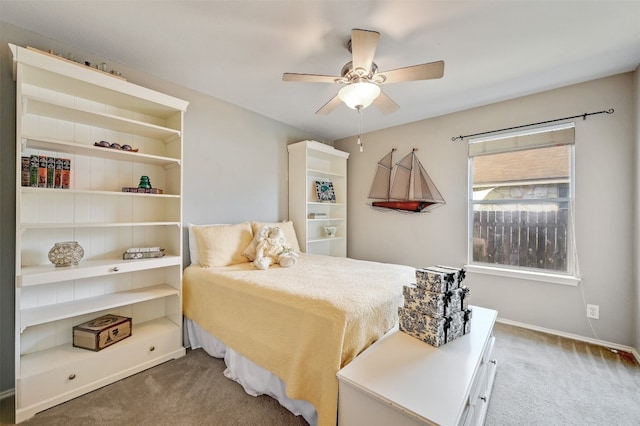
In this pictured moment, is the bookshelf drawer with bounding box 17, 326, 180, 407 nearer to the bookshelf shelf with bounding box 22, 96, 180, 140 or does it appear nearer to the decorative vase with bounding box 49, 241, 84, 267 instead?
the decorative vase with bounding box 49, 241, 84, 267

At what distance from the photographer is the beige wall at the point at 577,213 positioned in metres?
2.26

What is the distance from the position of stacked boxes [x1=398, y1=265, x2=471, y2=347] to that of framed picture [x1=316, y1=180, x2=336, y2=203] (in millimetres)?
2344

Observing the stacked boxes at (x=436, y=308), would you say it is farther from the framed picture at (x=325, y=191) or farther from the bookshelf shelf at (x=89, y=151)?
the framed picture at (x=325, y=191)

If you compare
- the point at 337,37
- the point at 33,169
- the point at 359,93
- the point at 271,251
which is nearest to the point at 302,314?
the point at 271,251

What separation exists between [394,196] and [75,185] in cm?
342

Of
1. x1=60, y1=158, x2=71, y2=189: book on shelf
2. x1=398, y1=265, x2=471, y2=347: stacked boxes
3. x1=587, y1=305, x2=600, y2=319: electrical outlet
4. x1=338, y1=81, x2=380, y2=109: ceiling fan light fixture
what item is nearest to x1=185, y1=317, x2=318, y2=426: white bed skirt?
x1=398, y1=265, x2=471, y2=347: stacked boxes

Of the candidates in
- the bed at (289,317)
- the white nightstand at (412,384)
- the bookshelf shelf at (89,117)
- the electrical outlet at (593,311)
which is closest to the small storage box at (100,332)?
the bed at (289,317)

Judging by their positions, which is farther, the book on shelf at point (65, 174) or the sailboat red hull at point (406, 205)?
the sailboat red hull at point (406, 205)

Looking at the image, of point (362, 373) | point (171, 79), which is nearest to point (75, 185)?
point (171, 79)

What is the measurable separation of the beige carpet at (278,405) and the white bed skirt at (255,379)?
0.14 feet

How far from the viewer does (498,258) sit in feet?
9.68

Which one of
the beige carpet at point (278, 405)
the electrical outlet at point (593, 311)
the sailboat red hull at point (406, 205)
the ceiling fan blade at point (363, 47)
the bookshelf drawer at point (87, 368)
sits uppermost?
the ceiling fan blade at point (363, 47)

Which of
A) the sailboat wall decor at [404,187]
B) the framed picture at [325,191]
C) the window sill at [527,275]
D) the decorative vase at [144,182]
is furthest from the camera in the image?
the framed picture at [325,191]

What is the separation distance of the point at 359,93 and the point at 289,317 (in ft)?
5.03
